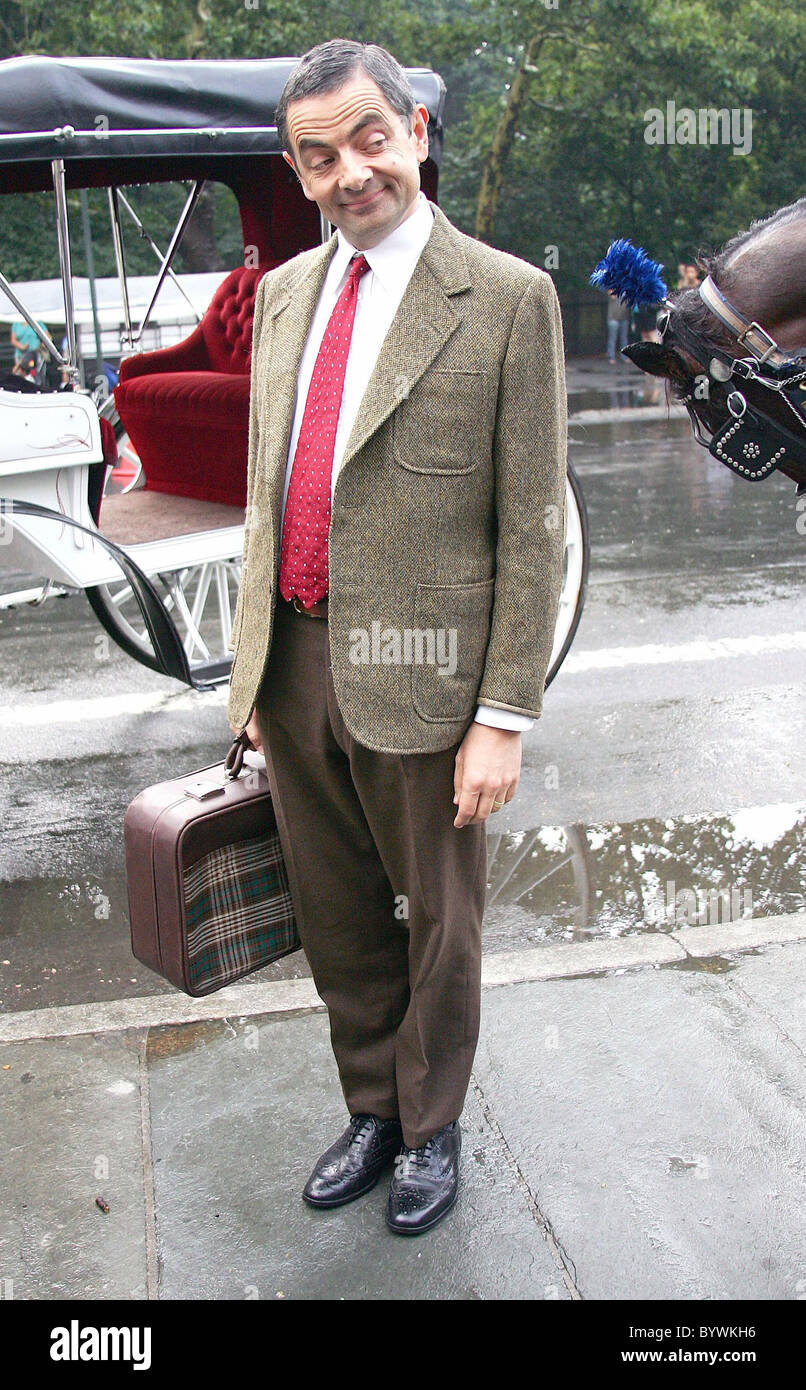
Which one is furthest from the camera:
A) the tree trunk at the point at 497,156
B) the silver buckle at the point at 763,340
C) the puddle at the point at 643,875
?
the tree trunk at the point at 497,156

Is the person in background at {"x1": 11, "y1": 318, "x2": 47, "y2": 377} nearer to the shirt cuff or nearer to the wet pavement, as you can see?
the wet pavement

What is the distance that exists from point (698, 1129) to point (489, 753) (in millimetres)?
1012

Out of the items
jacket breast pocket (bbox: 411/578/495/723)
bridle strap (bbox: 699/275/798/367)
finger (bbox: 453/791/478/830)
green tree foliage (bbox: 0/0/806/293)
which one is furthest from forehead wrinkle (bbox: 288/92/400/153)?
green tree foliage (bbox: 0/0/806/293)

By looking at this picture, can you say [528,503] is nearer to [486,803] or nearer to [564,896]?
[486,803]

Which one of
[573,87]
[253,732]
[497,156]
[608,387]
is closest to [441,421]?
[253,732]

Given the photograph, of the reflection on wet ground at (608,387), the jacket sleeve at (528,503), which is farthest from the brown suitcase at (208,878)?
the reflection on wet ground at (608,387)

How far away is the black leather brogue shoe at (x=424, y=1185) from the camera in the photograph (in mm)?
2461

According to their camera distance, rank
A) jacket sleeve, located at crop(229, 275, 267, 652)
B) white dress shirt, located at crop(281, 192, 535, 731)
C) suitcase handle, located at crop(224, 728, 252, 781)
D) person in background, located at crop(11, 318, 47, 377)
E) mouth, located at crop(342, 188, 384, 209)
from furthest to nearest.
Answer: person in background, located at crop(11, 318, 47, 377) → suitcase handle, located at crop(224, 728, 252, 781) → jacket sleeve, located at crop(229, 275, 267, 652) → white dress shirt, located at crop(281, 192, 535, 731) → mouth, located at crop(342, 188, 384, 209)

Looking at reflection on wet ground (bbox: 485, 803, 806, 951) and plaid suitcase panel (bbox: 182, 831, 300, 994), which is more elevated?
→ plaid suitcase panel (bbox: 182, 831, 300, 994)

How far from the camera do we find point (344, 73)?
6.70ft

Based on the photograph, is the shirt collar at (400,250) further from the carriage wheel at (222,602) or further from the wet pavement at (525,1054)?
the carriage wheel at (222,602)

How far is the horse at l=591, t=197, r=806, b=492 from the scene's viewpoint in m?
2.00

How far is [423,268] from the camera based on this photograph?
216 cm
